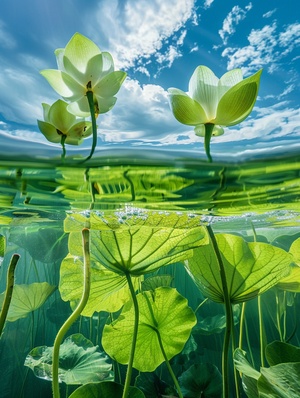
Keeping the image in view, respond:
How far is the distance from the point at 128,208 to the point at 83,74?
0.66m

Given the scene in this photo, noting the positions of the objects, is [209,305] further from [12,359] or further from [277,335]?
[12,359]

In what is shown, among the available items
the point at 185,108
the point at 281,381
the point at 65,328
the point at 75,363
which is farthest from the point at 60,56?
the point at 75,363

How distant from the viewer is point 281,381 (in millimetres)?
726

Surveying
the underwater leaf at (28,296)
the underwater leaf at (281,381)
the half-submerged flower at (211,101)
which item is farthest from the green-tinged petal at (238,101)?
the underwater leaf at (28,296)

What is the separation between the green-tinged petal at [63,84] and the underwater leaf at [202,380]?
48.2 inches

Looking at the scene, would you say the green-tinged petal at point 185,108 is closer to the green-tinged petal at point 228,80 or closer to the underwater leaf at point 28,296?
the green-tinged petal at point 228,80

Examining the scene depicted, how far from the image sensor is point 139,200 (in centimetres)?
107

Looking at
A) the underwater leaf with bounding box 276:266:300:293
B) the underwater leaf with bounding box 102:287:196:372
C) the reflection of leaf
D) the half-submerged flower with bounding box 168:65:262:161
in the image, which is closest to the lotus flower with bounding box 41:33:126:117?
the half-submerged flower with bounding box 168:65:262:161

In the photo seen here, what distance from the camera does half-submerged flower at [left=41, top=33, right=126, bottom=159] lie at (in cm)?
56

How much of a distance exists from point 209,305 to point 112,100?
178 cm

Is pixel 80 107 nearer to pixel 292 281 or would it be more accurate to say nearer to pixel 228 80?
pixel 228 80

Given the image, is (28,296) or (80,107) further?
(28,296)

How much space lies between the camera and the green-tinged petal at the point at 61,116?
620 millimetres

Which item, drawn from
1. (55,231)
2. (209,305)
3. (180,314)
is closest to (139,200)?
(180,314)
